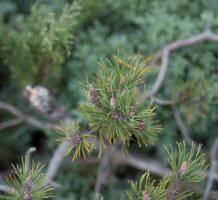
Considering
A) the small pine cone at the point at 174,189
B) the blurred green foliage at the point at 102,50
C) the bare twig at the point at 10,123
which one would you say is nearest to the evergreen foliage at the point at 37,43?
the blurred green foliage at the point at 102,50

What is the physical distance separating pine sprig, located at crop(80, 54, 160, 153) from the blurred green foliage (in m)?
0.46

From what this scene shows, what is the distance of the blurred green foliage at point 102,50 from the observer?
3.83 feet

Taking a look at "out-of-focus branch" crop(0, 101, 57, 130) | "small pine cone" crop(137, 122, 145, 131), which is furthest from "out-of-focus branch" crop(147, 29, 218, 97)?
"small pine cone" crop(137, 122, 145, 131)

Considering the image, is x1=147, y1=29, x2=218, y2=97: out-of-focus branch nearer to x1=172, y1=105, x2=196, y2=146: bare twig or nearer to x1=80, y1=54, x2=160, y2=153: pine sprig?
x1=172, y1=105, x2=196, y2=146: bare twig

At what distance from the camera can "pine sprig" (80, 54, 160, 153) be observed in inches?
26.0

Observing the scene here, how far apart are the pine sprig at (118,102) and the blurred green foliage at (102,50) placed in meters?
0.46

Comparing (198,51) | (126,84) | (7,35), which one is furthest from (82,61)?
(126,84)

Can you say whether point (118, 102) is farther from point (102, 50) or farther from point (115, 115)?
point (102, 50)

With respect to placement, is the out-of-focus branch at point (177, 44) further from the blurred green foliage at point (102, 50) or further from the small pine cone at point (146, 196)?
the small pine cone at point (146, 196)

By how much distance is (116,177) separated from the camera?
1.38 m

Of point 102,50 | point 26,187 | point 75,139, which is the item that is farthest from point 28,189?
point 102,50

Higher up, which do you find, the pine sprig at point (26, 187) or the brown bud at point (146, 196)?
the pine sprig at point (26, 187)

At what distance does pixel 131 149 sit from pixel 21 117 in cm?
38

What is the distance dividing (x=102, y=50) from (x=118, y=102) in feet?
2.15
